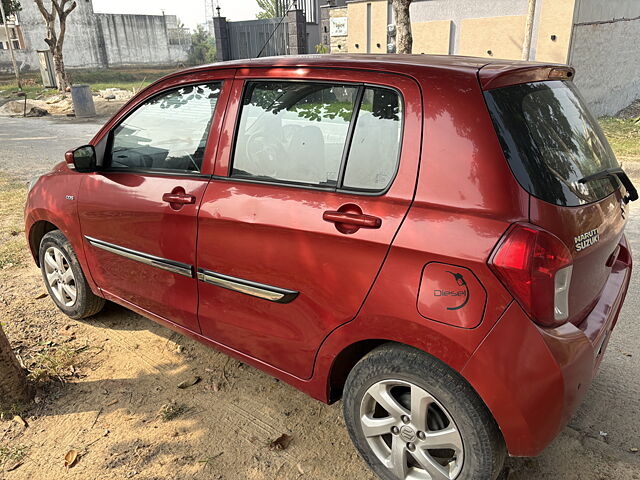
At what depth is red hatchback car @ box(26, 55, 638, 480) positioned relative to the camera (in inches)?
75.5

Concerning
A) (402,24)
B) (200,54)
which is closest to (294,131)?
(402,24)

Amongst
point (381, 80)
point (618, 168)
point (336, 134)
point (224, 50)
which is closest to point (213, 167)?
point (336, 134)

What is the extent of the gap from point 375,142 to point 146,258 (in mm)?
1603

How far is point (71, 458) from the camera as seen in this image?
2.64 m

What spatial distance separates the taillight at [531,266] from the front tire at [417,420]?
42cm

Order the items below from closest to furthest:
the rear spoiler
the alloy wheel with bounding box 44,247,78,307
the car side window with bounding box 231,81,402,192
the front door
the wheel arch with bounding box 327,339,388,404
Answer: the rear spoiler
the car side window with bounding box 231,81,402,192
the wheel arch with bounding box 327,339,388,404
the front door
the alloy wheel with bounding box 44,247,78,307

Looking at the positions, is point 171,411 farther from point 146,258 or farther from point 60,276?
point 60,276

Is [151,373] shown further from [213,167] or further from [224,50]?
[224,50]

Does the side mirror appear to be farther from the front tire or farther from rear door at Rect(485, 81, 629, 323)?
rear door at Rect(485, 81, 629, 323)

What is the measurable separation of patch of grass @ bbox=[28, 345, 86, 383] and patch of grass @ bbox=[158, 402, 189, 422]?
77 cm

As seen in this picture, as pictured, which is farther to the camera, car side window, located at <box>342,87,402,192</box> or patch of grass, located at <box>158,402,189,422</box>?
patch of grass, located at <box>158,402,189,422</box>

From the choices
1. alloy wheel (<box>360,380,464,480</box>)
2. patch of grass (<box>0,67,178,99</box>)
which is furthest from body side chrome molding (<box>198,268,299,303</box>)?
patch of grass (<box>0,67,178,99</box>)

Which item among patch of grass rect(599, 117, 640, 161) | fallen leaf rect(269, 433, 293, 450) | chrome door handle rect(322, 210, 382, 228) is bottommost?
patch of grass rect(599, 117, 640, 161)

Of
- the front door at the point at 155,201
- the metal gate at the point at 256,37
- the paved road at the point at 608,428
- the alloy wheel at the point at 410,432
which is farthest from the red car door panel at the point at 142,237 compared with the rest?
the metal gate at the point at 256,37
